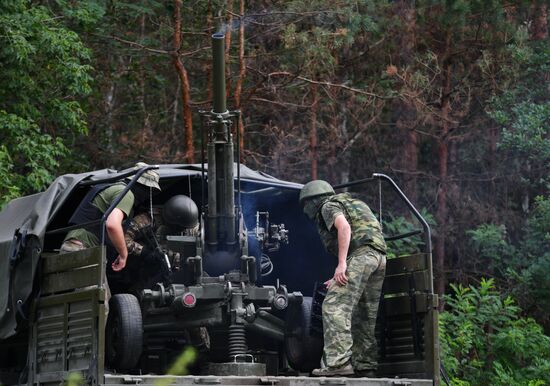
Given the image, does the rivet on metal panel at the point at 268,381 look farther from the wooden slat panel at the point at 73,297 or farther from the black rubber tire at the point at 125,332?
the wooden slat panel at the point at 73,297

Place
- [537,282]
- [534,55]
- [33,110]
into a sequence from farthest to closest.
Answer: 1. [534,55]
2. [537,282]
3. [33,110]

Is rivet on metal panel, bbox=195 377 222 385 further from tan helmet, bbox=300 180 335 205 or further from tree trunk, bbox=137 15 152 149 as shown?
tree trunk, bbox=137 15 152 149

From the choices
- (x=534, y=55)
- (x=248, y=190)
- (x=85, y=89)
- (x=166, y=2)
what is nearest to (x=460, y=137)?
(x=534, y=55)

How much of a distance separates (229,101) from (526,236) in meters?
4.31

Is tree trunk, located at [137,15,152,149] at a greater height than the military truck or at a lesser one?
greater

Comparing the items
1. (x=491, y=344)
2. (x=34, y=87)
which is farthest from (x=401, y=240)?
(x=34, y=87)

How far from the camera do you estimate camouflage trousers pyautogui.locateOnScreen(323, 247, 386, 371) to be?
9664mm

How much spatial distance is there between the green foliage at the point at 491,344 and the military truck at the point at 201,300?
478 cm

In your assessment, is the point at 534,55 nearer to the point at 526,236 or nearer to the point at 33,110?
the point at 526,236

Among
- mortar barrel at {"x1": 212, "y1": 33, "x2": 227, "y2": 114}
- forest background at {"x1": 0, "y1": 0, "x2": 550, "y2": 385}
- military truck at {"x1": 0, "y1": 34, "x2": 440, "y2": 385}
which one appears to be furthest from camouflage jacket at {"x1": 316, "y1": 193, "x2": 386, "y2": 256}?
forest background at {"x1": 0, "y1": 0, "x2": 550, "y2": 385}

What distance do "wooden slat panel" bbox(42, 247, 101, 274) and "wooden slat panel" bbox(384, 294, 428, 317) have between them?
7.99ft

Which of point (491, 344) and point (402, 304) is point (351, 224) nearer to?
point (402, 304)

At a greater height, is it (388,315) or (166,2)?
(166,2)

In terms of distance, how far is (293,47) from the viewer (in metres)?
17.2
